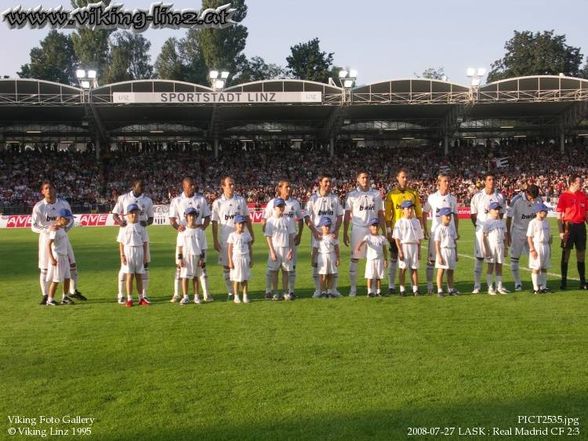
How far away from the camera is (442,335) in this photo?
833 cm

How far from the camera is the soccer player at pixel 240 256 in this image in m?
11.0

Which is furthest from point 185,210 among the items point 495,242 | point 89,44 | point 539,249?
point 89,44

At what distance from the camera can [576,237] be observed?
12039 mm

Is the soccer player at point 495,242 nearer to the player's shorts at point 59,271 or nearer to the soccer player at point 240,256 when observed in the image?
the soccer player at point 240,256

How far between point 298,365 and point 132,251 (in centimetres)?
468

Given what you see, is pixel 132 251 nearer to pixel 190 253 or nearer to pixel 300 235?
pixel 190 253

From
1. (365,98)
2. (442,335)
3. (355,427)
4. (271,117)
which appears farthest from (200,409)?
(271,117)

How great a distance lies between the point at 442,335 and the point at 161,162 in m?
41.9

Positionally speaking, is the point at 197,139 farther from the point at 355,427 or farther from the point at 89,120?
the point at 355,427

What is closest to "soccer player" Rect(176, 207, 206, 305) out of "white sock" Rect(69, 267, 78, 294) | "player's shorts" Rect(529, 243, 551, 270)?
"white sock" Rect(69, 267, 78, 294)

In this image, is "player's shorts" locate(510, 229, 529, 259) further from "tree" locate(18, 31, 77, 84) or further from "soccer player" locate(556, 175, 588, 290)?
"tree" locate(18, 31, 77, 84)

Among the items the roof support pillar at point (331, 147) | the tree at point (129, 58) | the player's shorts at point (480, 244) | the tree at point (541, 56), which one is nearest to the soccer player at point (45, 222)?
the player's shorts at point (480, 244)

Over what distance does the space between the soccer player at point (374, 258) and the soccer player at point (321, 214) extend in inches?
21.7

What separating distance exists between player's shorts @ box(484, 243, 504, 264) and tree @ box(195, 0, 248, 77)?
6172cm
